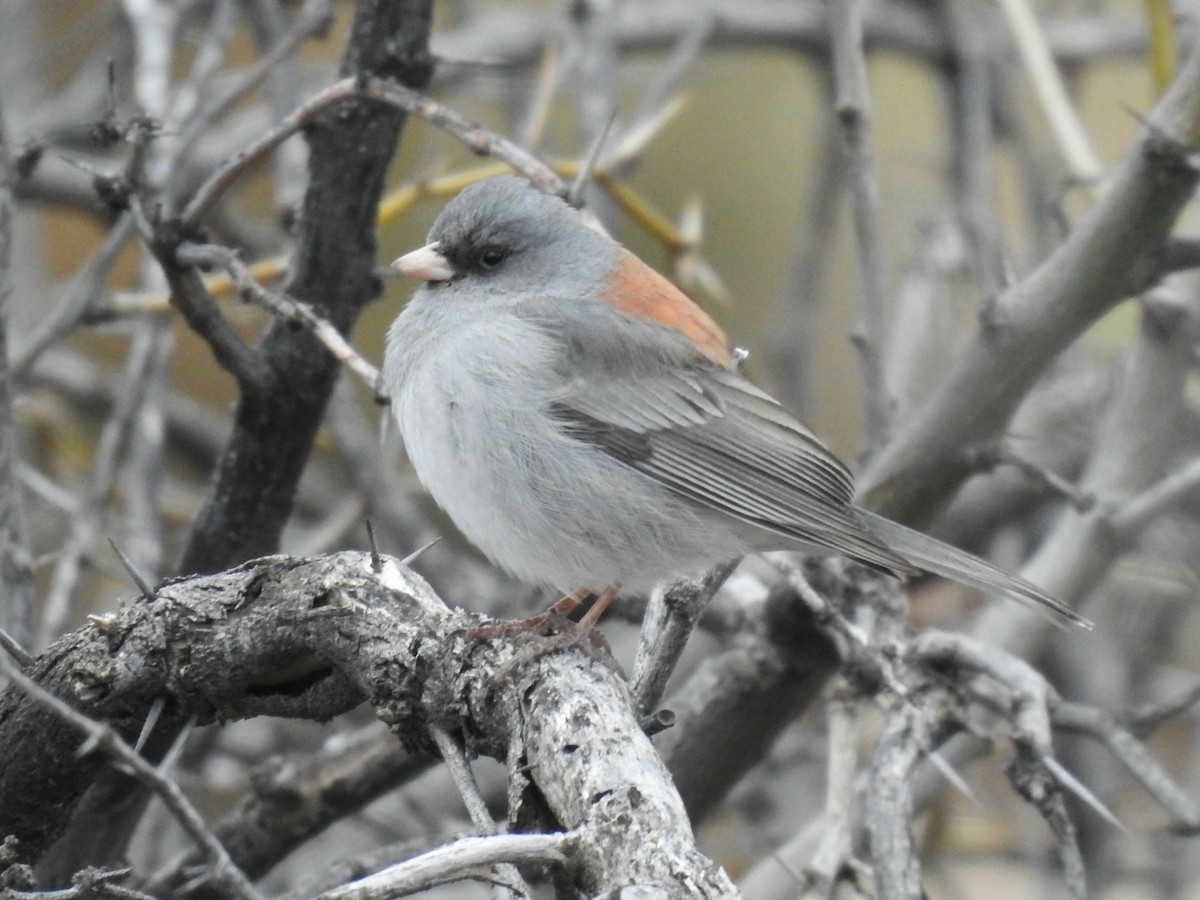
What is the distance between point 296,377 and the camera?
111 inches

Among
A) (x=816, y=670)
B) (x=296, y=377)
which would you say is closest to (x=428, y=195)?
(x=296, y=377)

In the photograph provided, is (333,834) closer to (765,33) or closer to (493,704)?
(493,704)

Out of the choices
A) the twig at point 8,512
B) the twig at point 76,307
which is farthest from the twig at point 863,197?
the twig at point 8,512

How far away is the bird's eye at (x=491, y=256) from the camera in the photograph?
3.25m

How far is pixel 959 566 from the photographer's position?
278cm

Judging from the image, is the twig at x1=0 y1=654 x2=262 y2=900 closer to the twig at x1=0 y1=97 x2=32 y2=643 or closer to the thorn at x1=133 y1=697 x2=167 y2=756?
the thorn at x1=133 y1=697 x2=167 y2=756

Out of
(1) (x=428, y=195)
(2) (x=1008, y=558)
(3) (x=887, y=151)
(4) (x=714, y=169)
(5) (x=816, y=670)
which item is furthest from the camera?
(4) (x=714, y=169)

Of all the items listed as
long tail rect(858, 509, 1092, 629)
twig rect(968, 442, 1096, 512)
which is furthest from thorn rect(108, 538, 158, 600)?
twig rect(968, 442, 1096, 512)

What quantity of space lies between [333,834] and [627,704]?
7.13ft

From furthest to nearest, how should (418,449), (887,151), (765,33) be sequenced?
(887,151)
(765,33)
(418,449)

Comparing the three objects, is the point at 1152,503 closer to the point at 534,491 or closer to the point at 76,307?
the point at 534,491

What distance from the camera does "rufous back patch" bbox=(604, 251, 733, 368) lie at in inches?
123

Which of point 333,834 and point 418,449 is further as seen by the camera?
point 333,834

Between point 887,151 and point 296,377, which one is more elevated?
point 887,151
